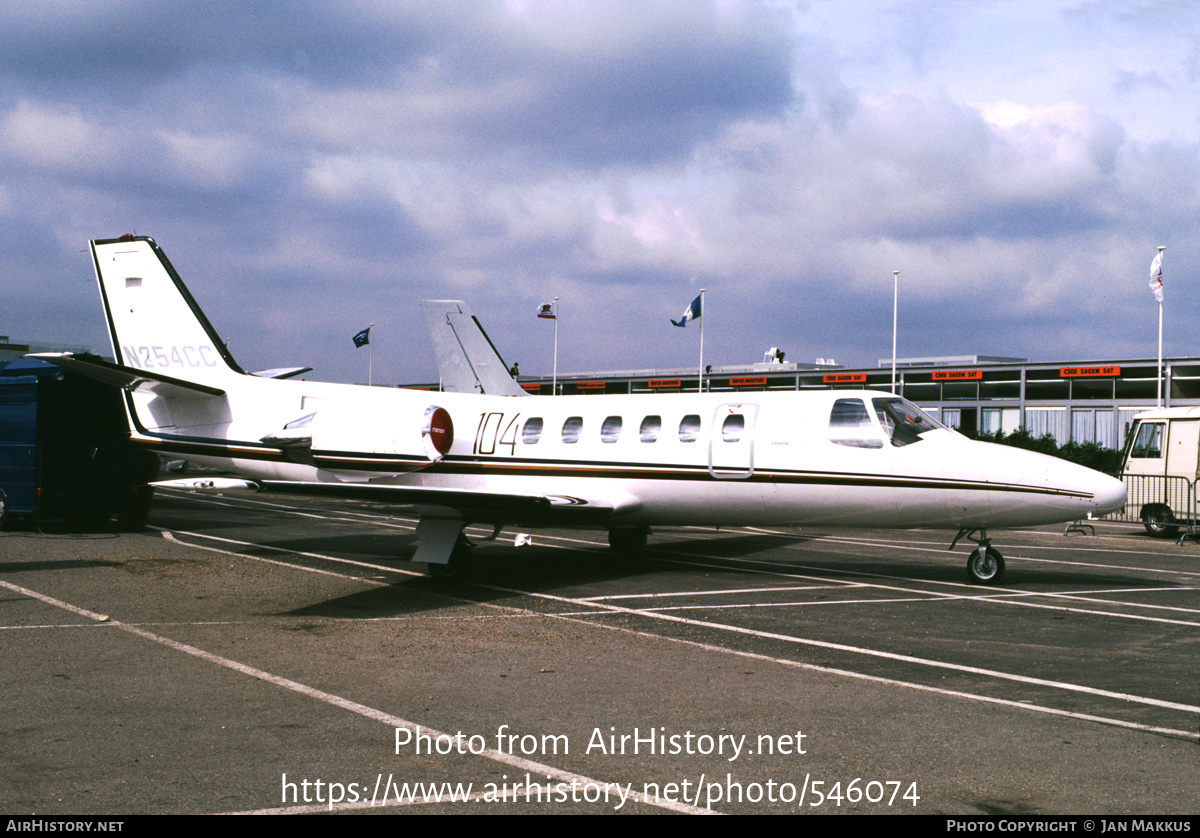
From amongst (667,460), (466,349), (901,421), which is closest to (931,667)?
(901,421)

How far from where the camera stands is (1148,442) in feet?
78.4

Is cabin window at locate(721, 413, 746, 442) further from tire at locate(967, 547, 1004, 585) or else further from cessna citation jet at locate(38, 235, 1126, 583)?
tire at locate(967, 547, 1004, 585)

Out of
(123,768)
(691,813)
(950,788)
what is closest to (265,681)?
(123,768)

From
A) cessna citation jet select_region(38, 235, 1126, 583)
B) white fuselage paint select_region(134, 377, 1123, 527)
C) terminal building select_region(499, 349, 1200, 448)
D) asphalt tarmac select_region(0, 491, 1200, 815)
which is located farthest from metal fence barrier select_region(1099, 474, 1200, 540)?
terminal building select_region(499, 349, 1200, 448)

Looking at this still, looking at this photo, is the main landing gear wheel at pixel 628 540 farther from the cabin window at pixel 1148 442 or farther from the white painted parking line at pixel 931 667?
→ the cabin window at pixel 1148 442

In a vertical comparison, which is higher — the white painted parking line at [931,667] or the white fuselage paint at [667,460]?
the white fuselage paint at [667,460]

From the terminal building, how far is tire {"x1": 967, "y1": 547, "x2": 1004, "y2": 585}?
1190 inches

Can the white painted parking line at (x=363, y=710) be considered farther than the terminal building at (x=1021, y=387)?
No

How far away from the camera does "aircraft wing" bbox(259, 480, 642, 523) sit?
39.4ft

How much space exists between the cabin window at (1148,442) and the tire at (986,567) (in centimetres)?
1292

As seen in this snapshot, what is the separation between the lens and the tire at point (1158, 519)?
22312 mm

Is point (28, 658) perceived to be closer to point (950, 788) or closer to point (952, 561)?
point (950, 788)

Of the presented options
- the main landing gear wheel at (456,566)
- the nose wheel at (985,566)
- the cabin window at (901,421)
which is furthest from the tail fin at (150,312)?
the nose wheel at (985,566)

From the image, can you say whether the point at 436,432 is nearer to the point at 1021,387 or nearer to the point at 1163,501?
the point at 1163,501
